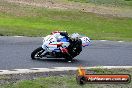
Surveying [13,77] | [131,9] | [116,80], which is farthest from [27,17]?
[116,80]

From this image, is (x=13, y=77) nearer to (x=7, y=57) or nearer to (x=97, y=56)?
(x=7, y=57)

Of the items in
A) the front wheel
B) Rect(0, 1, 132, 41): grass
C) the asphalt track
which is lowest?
Rect(0, 1, 132, 41): grass

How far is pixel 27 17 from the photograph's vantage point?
37.1 meters

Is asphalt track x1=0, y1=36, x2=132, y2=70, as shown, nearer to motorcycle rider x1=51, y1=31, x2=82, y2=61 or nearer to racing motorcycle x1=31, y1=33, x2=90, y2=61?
racing motorcycle x1=31, y1=33, x2=90, y2=61

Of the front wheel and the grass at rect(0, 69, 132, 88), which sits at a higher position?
the grass at rect(0, 69, 132, 88)

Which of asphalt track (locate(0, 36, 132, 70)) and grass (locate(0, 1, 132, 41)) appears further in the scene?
grass (locate(0, 1, 132, 41))

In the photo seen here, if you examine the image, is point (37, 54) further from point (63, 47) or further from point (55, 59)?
point (63, 47)

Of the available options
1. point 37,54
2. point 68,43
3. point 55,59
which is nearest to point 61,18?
point 55,59

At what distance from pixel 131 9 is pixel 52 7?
498 inches

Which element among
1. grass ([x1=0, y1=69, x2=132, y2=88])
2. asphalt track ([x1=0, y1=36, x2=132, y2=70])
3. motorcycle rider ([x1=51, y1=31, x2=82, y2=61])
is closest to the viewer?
grass ([x1=0, y1=69, x2=132, y2=88])

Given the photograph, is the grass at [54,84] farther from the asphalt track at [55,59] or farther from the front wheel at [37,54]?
the front wheel at [37,54]

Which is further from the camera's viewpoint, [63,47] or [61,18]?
[61,18]

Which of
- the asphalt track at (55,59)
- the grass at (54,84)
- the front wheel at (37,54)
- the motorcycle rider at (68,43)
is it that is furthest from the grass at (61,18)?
the grass at (54,84)

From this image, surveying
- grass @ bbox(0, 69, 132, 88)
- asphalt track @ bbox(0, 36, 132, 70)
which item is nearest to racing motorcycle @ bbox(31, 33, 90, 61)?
asphalt track @ bbox(0, 36, 132, 70)
